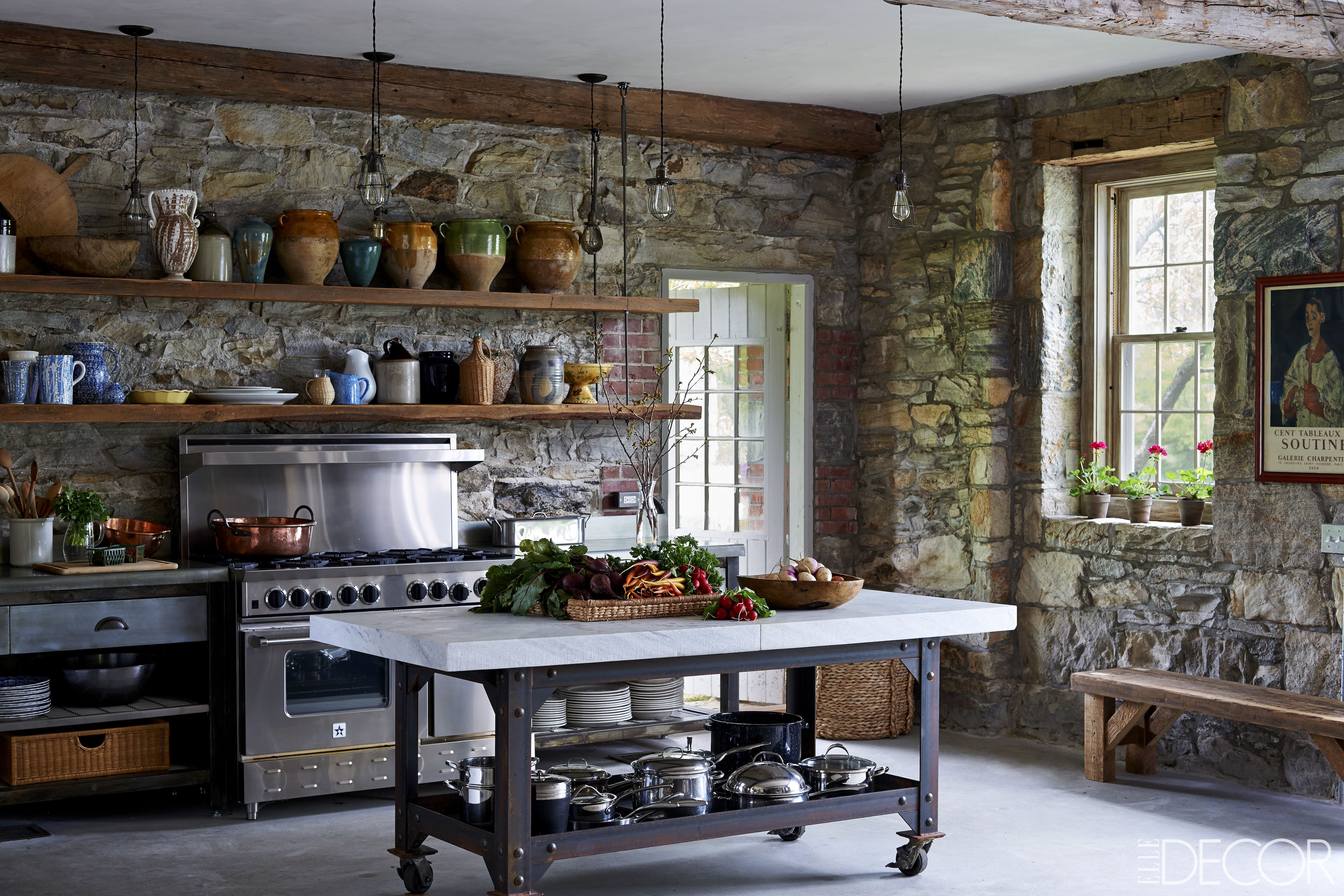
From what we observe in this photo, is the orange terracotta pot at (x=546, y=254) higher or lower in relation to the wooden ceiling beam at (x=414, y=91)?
lower

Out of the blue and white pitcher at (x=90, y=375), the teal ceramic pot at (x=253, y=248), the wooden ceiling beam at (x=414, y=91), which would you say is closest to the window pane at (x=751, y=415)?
the wooden ceiling beam at (x=414, y=91)

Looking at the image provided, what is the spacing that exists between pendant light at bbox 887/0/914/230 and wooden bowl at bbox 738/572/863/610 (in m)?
1.29

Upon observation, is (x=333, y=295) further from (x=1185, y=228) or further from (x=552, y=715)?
(x=1185, y=228)

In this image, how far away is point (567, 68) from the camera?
6293mm

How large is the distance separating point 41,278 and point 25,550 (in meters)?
1.01

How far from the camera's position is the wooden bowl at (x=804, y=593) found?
4.64 m

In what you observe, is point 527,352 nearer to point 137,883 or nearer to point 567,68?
point 567,68

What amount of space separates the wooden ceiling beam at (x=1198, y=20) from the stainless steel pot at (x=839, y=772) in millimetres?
2364

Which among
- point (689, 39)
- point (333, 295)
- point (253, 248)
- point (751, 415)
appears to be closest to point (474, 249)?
point (333, 295)

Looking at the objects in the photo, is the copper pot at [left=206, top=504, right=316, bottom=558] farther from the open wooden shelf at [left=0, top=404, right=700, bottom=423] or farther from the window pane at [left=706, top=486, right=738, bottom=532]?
the window pane at [left=706, top=486, right=738, bottom=532]

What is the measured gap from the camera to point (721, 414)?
7637 mm

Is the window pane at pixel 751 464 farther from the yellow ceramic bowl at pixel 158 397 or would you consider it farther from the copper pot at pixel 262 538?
the yellow ceramic bowl at pixel 158 397

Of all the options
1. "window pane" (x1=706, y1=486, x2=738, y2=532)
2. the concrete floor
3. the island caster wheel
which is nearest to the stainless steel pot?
the concrete floor

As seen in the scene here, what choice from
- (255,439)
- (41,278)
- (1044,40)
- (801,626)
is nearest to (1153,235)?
(1044,40)
